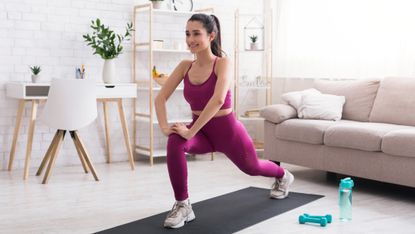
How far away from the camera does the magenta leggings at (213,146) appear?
353cm

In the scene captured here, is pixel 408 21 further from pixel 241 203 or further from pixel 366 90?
pixel 241 203

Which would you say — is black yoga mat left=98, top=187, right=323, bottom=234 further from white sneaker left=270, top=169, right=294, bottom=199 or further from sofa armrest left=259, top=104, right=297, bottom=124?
sofa armrest left=259, top=104, right=297, bottom=124

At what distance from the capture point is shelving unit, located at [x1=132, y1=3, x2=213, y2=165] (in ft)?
19.7

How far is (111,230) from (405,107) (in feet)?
8.56

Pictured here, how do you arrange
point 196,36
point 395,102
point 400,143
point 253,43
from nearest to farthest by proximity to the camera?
point 196,36 → point 400,143 → point 395,102 → point 253,43

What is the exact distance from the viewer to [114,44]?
5.99 metres

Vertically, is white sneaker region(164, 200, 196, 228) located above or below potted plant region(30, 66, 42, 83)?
below

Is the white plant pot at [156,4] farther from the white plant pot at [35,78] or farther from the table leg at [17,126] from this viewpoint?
the table leg at [17,126]

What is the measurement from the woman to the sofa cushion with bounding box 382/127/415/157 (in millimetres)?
990

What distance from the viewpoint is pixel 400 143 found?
13.9 ft

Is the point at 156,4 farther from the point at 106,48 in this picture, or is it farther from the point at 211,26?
the point at 211,26

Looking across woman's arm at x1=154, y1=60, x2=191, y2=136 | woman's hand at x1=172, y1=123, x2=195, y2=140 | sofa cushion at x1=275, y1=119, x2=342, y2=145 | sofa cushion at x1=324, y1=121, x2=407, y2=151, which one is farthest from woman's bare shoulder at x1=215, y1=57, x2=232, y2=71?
sofa cushion at x1=275, y1=119, x2=342, y2=145

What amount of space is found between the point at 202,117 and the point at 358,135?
4.79 ft

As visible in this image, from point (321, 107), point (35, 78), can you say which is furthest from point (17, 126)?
point (321, 107)
